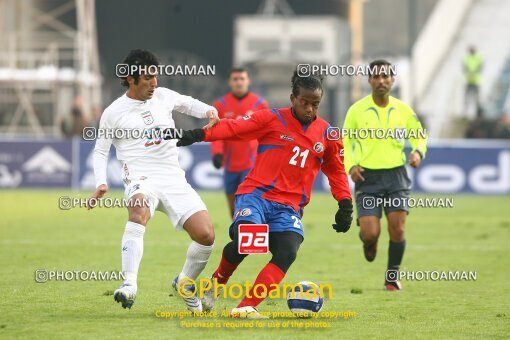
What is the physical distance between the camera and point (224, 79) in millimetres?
38281

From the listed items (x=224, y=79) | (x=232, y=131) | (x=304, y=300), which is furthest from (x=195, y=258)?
(x=224, y=79)

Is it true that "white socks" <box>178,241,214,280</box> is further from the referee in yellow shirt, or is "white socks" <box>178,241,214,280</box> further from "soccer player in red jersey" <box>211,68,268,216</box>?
"soccer player in red jersey" <box>211,68,268,216</box>

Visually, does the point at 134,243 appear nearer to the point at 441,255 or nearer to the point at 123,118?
the point at 123,118

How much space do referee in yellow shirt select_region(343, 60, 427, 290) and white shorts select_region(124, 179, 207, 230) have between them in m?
2.89

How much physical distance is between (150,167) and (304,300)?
1.78 m

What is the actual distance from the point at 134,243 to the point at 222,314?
3.17 ft

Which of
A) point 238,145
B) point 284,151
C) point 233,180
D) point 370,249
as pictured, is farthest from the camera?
point 233,180

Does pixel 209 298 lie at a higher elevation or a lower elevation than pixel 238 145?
lower

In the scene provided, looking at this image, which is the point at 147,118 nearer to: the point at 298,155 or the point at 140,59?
the point at 140,59

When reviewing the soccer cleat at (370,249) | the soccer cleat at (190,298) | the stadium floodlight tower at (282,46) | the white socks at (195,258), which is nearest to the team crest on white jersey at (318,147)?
the white socks at (195,258)

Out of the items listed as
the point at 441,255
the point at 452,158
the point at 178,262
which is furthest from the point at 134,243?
the point at 452,158

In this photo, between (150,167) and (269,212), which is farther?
(150,167)

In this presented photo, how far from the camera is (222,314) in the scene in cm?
976

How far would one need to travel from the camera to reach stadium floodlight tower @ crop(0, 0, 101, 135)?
113ft
